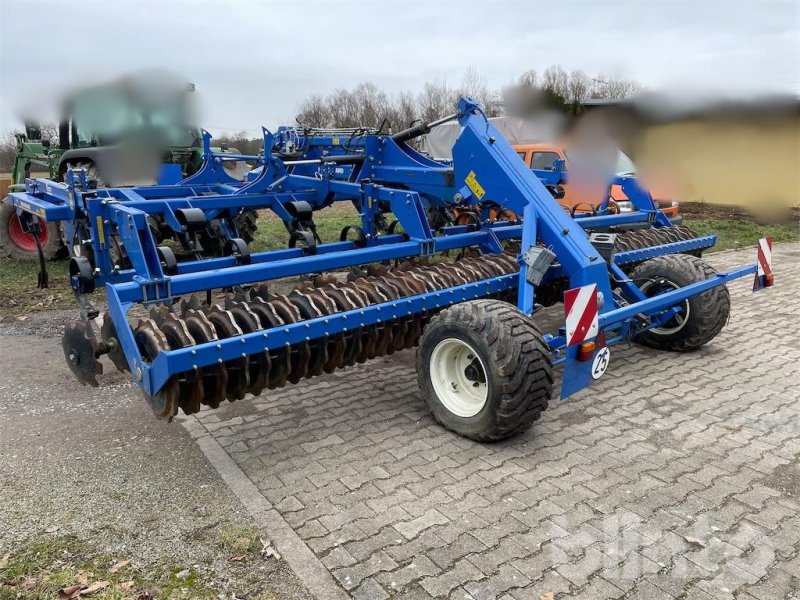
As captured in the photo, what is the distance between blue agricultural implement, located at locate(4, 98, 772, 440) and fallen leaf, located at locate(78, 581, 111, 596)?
1.00 metres

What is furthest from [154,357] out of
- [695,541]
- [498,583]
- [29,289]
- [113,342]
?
[29,289]

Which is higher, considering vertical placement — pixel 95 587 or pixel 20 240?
pixel 20 240

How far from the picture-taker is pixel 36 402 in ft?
15.3

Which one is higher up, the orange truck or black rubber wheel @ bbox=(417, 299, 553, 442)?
the orange truck

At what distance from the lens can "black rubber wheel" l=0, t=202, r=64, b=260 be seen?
9.15 meters

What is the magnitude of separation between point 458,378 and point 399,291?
0.75m

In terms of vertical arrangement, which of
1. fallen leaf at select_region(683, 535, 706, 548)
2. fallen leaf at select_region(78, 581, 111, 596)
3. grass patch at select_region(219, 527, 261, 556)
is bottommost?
fallen leaf at select_region(78, 581, 111, 596)

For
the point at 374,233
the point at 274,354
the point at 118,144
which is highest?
the point at 118,144

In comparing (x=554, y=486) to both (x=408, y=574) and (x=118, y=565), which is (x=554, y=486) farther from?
(x=118, y=565)

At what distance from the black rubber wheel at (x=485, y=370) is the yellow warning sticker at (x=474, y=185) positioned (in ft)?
4.40

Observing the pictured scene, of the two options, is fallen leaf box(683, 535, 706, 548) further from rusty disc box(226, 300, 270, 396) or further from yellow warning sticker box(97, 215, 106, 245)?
yellow warning sticker box(97, 215, 106, 245)

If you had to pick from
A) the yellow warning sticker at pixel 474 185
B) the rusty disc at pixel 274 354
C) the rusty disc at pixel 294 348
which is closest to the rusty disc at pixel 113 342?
the rusty disc at pixel 274 354

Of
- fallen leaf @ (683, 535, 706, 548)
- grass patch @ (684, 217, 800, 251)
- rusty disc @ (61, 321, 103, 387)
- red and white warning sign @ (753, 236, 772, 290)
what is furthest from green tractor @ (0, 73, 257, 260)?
grass patch @ (684, 217, 800, 251)

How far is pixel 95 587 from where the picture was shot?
2.73 meters
